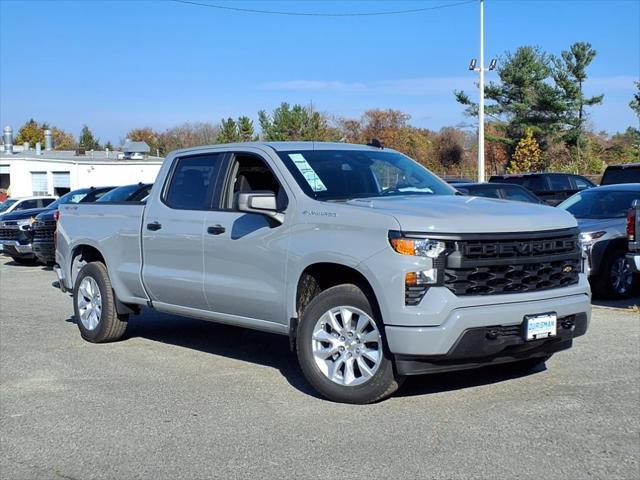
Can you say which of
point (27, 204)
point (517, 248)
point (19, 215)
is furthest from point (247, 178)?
point (27, 204)

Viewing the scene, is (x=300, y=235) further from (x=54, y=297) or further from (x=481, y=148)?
(x=481, y=148)

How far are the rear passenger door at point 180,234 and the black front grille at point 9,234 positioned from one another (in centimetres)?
1181

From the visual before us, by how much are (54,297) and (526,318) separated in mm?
9147

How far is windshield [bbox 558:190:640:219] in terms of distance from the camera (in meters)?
11.9

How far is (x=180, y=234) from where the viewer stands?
7.41 m

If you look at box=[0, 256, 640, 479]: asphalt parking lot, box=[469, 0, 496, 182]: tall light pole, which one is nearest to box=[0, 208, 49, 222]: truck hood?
box=[0, 256, 640, 479]: asphalt parking lot

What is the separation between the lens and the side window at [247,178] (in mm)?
7234

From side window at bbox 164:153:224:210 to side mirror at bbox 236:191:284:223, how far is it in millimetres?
878

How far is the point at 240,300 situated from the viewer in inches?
270

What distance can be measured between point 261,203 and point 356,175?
965 mm

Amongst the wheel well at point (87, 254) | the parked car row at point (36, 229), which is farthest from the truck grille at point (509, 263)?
the parked car row at point (36, 229)

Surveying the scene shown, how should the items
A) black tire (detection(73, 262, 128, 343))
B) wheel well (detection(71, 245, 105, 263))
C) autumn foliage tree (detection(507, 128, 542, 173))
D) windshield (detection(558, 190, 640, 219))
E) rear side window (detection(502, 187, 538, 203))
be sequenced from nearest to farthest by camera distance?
1. black tire (detection(73, 262, 128, 343))
2. wheel well (detection(71, 245, 105, 263))
3. windshield (detection(558, 190, 640, 219))
4. rear side window (detection(502, 187, 538, 203))
5. autumn foliage tree (detection(507, 128, 542, 173))

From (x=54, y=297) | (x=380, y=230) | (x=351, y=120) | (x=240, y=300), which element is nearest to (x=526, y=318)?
(x=380, y=230)

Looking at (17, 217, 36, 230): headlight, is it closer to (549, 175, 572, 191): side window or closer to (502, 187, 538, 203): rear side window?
(502, 187, 538, 203): rear side window
